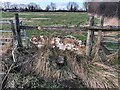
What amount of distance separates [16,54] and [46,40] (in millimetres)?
836

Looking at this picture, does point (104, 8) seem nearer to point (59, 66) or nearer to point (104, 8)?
point (104, 8)

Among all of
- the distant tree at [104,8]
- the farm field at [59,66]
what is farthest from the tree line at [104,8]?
the farm field at [59,66]

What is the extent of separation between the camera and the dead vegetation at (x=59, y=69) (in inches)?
218

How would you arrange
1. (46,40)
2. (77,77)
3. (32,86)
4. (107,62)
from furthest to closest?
(46,40) → (107,62) → (77,77) → (32,86)

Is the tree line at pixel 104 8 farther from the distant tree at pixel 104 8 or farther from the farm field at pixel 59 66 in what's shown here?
the farm field at pixel 59 66

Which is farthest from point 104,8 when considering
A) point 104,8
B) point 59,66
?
point 59,66

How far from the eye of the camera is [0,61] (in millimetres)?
5957

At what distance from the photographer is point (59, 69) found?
5.93m

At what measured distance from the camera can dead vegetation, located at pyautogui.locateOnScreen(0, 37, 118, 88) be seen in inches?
218

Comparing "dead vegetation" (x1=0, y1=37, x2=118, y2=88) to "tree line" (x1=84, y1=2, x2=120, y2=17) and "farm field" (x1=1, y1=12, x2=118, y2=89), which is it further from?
"tree line" (x1=84, y1=2, x2=120, y2=17)

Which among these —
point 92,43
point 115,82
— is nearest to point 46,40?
point 92,43

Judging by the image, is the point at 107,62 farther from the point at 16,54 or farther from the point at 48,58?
the point at 16,54

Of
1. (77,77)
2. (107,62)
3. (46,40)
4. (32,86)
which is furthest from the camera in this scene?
(46,40)

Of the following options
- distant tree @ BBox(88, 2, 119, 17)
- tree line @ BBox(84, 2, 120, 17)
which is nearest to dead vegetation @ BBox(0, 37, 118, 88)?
tree line @ BBox(84, 2, 120, 17)
